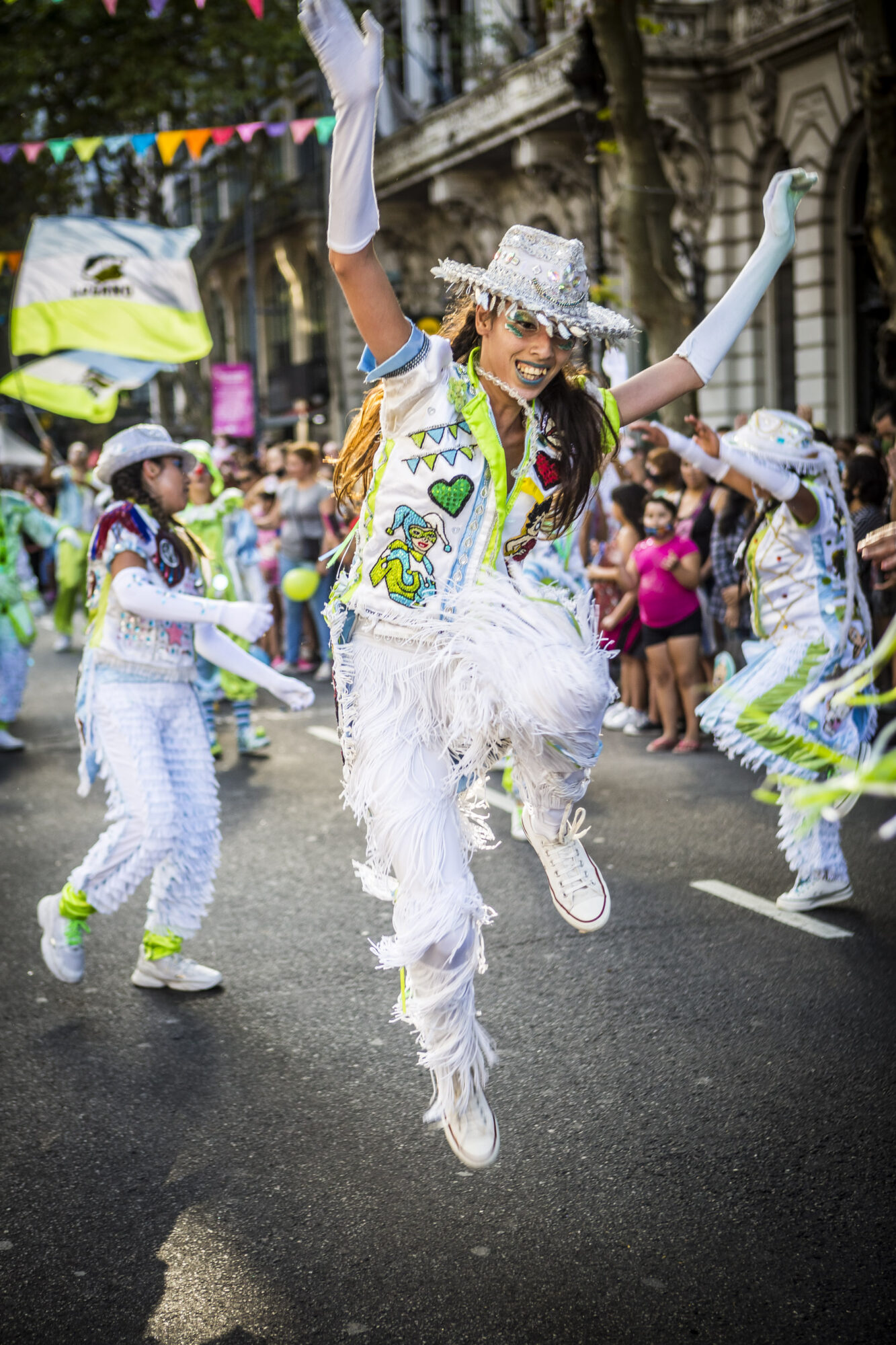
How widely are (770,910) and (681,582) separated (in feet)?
13.1

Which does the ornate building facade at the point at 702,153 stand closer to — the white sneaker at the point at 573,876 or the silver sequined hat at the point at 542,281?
the silver sequined hat at the point at 542,281

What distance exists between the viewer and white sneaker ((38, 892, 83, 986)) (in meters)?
4.82

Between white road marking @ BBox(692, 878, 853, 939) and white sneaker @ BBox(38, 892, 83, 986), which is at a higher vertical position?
white sneaker @ BBox(38, 892, 83, 986)

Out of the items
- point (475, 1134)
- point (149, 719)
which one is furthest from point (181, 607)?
point (475, 1134)

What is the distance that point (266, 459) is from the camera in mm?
16359

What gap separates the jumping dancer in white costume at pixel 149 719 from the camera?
475 centimetres

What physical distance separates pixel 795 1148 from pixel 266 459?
1362 centimetres

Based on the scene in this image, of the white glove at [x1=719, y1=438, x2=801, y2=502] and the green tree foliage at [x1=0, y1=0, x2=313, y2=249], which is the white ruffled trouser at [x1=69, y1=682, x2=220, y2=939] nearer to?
the white glove at [x1=719, y1=438, x2=801, y2=502]

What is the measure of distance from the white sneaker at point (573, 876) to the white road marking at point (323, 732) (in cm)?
694

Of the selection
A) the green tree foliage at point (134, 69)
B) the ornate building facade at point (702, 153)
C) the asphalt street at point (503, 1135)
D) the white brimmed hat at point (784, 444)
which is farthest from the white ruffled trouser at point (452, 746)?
the green tree foliage at point (134, 69)

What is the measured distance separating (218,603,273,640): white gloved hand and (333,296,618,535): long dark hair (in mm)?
1061

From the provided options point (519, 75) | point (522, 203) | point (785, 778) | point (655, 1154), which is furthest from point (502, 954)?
point (522, 203)

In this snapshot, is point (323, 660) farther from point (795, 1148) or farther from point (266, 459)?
point (795, 1148)

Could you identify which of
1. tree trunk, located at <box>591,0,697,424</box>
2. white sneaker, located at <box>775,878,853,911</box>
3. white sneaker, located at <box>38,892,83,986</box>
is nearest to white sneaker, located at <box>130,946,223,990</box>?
white sneaker, located at <box>38,892,83,986</box>
